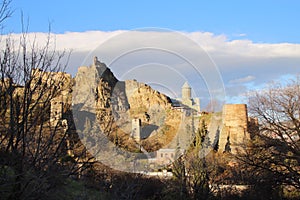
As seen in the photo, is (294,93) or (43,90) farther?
(294,93)

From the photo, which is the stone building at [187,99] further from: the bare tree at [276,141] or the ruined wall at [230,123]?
the ruined wall at [230,123]

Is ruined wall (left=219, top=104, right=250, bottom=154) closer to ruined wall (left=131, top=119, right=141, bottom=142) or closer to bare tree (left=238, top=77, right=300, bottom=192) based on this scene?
ruined wall (left=131, top=119, right=141, bottom=142)

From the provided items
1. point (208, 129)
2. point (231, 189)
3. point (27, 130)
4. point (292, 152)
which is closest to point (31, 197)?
point (27, 130)

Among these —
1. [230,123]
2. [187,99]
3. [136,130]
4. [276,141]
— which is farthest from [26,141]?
[230,123]

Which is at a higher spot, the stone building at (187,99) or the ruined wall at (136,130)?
the stone building at (187,99)

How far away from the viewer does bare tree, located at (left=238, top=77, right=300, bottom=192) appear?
550 inches

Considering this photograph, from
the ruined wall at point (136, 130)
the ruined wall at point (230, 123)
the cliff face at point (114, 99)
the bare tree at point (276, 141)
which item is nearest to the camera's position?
the cliff face at point (114, 99)

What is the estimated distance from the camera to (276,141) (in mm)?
14156

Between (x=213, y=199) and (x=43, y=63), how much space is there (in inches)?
483

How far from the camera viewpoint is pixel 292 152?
45.6 feet

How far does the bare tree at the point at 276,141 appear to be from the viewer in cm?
1398

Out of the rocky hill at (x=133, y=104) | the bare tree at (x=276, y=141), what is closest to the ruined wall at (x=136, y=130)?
the rocky hill at (x=133, y=104)

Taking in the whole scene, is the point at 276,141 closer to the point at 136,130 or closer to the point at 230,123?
the point at 136,130

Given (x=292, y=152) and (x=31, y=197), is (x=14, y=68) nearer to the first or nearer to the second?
(x=31, y=197)
